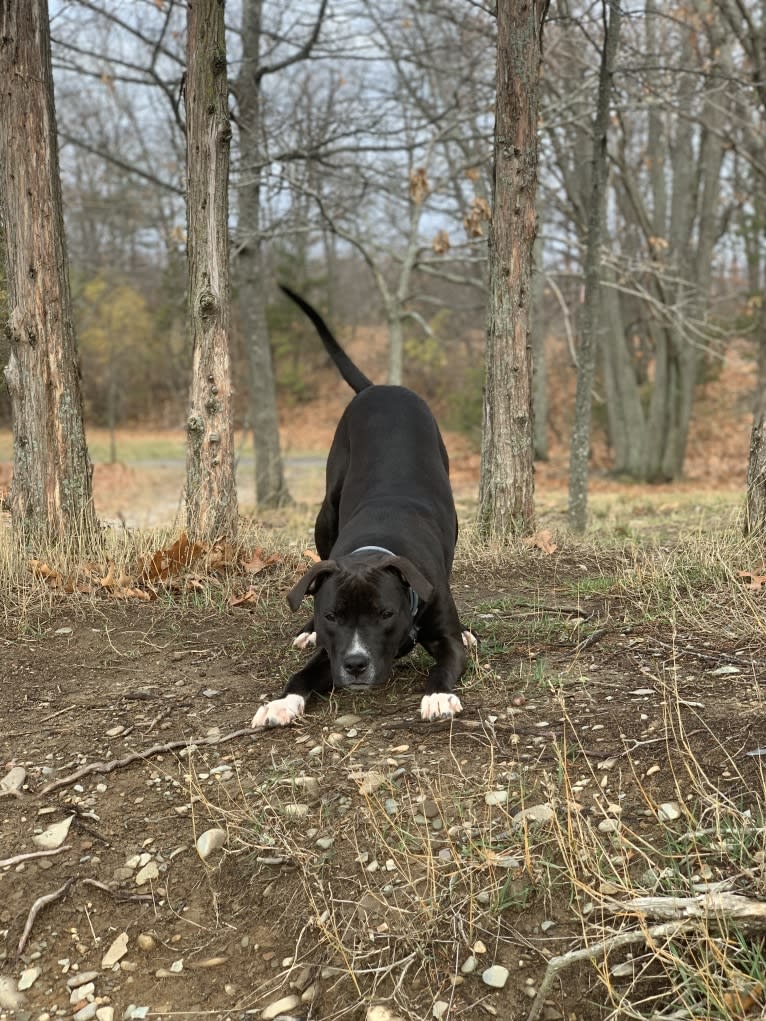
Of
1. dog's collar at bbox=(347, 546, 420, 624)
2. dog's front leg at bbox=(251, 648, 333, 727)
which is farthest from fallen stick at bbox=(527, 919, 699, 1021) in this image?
dog's collar at bbox=(347, 546, 420, 624)

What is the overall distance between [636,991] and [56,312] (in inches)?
200

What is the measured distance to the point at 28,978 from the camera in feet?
8.11

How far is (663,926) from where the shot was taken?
214cm

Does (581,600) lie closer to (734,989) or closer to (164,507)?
(734,989)

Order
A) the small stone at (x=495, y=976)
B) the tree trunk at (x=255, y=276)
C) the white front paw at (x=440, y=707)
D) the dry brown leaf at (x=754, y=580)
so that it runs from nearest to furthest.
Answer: the small stone at (x=495, y=976) < the white front paw at (x=440, y=707) < the dry brown leaf at (x=754, y=580) < the tree trunk at (x=255, y=276)

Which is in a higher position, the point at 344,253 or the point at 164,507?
the point at 344,253

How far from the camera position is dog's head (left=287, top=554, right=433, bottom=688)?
3545 mm

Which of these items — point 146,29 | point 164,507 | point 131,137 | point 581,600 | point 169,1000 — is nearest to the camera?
point 169,1000

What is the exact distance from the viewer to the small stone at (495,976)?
2.24 m

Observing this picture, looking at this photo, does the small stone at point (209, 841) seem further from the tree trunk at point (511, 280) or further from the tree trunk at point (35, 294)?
the tree trunk at point (511, 280)

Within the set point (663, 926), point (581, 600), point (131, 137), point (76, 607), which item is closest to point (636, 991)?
point (663, 926)

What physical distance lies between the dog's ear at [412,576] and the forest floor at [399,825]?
1.64 feet

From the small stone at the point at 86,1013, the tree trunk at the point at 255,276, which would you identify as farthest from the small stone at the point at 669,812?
the tree trunk at the point at 255,276

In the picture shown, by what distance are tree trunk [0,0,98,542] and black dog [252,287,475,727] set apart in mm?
1714
